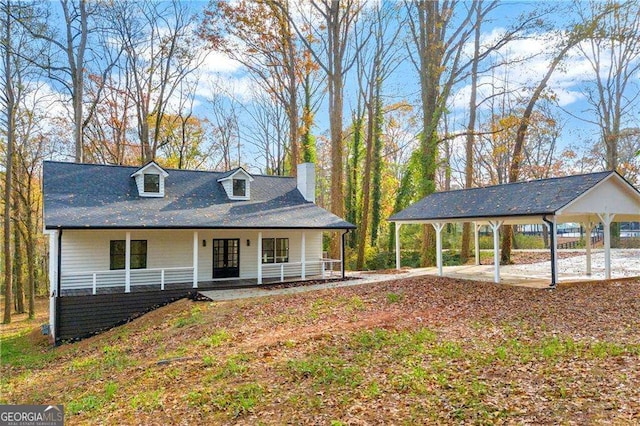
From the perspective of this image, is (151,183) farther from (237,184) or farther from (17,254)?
(17,254)

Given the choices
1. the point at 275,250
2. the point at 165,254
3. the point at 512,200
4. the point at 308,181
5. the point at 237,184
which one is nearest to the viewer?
the point at 512,200

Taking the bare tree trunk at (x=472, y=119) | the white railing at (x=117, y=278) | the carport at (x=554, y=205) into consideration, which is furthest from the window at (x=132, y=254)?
the bare tree trunk at (x=472, y=119)

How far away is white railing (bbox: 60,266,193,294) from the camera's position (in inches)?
522

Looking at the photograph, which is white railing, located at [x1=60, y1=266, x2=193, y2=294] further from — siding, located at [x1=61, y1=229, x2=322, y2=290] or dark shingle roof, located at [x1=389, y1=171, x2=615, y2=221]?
dark shingle roof, located at [x1=389, y1=171, x2=615, y2=221]

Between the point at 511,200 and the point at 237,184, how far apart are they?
11.4 metres

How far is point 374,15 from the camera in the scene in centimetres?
2523

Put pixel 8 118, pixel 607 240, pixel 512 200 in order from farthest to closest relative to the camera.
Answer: pixel 8 118
pixel 512 200
pixel 607 240

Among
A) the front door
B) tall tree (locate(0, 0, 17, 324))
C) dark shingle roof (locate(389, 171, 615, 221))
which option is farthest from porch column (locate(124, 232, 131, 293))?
dark shingle roof (locate(389, 171, 615, 221))

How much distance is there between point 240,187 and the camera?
17922 millimetres

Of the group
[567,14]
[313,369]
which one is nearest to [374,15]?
Result: [567,14]

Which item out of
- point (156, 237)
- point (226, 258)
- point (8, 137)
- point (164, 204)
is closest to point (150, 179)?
point (164, 204)

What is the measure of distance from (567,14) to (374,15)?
1117 centimetres

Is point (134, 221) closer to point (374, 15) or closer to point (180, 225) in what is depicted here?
point (180, 225)

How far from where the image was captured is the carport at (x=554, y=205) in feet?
41.3
